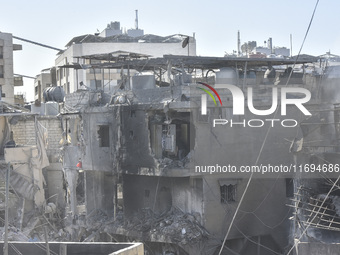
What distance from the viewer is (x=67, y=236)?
94.0 feet

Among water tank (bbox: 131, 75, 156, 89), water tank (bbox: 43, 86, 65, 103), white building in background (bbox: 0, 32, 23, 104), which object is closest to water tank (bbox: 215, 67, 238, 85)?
water tank (bbox: 131, 75, 156, 89)

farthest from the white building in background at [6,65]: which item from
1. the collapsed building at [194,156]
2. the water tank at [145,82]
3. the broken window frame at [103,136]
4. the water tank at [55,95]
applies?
the water tank at [145,82]

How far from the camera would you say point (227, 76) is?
25547 millimetres

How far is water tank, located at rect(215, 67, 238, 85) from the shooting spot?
1000 inches

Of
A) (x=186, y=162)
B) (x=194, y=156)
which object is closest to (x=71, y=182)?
(x=186, y=162)

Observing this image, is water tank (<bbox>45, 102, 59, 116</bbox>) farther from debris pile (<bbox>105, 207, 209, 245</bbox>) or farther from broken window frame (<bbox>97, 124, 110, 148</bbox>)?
debris pile (<bbox>105, 207, 209, 245</bbox>)

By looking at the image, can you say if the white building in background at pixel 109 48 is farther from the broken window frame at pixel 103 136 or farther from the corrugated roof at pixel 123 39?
the broken window frame at pixel 103 136

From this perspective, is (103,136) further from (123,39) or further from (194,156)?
(123,39)

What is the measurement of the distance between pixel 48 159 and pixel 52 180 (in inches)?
40.5

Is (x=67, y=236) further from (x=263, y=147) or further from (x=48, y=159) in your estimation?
(x=263, y=147)

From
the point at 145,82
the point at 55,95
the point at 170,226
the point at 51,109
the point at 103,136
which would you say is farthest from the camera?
the point at 55,95

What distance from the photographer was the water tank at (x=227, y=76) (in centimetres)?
2541

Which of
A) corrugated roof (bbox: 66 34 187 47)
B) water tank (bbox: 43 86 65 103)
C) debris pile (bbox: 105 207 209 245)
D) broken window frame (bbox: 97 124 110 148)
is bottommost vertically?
debris pile (bbox: 105 207 209 245)

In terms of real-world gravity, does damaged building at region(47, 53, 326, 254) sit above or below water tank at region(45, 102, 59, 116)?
below
